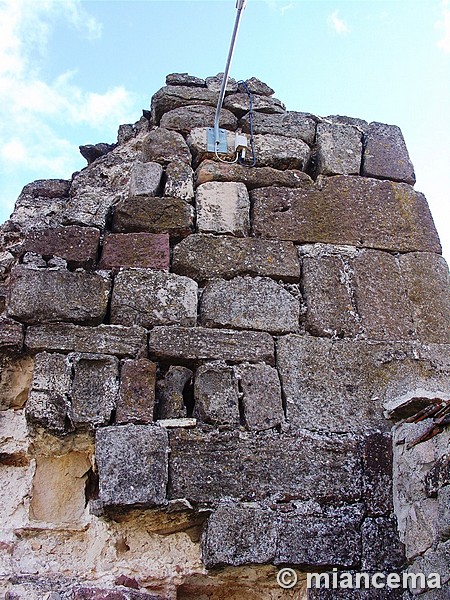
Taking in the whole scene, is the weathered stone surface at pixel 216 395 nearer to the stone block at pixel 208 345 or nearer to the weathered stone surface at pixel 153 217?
the stone block at pixel 208 345

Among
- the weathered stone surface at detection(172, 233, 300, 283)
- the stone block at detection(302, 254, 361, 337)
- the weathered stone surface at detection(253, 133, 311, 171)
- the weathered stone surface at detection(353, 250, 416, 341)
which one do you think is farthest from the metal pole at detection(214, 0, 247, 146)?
the weathered stone surface at detection(353, 250, 416, 341)

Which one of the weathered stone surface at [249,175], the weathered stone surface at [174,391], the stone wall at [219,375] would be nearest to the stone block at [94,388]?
the stone wall at [219,375]

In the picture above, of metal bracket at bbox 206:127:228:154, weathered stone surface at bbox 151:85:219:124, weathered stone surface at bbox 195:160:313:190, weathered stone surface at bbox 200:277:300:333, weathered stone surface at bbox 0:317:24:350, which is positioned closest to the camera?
weathered stone surface at bbox 0:317:24:350

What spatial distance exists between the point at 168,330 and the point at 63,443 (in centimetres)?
67

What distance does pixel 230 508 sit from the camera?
2809 mm

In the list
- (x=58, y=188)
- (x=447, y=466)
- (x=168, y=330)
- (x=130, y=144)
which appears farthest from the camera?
(x=130, y=144)

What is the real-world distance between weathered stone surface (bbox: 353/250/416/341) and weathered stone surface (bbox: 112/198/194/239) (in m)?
0.91

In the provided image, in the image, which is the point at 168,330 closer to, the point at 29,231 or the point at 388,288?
the point at 29,231

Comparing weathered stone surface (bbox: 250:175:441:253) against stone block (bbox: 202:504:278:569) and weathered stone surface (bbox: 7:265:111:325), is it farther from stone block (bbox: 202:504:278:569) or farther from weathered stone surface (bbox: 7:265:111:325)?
stone block (bbox: 202:504:278:569)

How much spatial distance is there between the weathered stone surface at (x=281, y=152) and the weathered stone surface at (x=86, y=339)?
1.41 metres

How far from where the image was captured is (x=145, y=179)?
12.5 feet

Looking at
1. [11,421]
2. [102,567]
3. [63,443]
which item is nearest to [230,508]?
[102,567]

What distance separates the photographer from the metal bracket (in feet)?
13.2

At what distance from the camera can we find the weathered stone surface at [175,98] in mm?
4297
